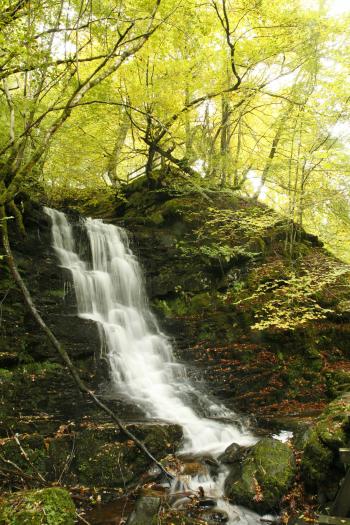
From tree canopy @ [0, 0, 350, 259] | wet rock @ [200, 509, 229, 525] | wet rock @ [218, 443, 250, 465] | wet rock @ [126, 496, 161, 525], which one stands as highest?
tree canopy @ [0, 0, 350, 259]

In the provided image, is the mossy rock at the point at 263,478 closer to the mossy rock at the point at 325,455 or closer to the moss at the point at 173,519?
the mossy rock at the point at 325,455

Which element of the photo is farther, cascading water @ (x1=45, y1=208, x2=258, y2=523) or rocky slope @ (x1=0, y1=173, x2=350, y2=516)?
cascading water @ (x1=45, y1=208, x2=258, y2=523)

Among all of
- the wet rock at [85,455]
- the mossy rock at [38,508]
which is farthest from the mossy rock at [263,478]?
the mossy rock at [38,508]

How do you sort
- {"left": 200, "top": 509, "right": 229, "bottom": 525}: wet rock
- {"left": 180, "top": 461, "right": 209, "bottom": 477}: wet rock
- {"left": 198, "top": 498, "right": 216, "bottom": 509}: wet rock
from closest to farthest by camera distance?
{"left": 200, "top": 509, "right": 229, "bottom": 525}: wet rock → {"left": 198, "top": 498, "right": 216, "bottom": 509}: wet rock → {"left": 180, "top": 461, "right": 209, "bottom": 477}: wet rock

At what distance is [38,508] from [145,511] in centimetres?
129

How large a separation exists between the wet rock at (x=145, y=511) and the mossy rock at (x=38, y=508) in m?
0.76

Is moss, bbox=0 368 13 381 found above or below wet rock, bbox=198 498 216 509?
above

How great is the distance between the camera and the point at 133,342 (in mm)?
8906

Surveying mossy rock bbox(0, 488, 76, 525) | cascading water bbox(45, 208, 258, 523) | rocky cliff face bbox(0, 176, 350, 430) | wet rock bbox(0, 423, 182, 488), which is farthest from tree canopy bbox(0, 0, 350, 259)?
mossy rock bbox(0, 488, 76, 525)

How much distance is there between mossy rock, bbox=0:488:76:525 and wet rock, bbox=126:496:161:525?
0.76 metres

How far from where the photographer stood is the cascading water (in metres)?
6.07

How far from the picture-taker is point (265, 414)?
7.18 meters

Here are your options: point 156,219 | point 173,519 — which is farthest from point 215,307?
point 173,519

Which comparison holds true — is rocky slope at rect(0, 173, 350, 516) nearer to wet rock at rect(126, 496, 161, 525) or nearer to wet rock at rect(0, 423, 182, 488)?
wet rock at rect(0, 423, 182, 488)
